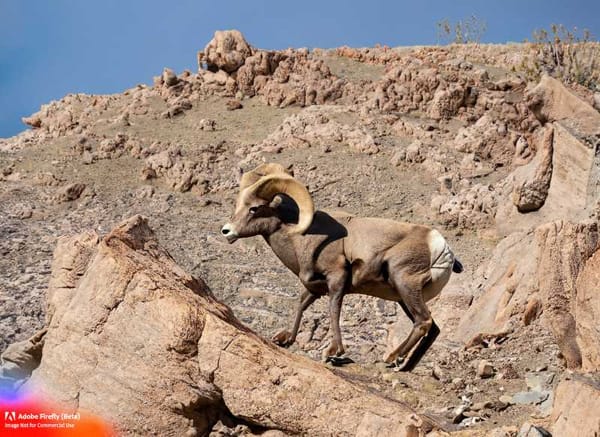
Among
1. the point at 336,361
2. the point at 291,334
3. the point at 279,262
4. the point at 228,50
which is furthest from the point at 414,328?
the point at 228,50

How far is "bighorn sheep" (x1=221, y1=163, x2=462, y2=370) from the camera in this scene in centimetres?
905

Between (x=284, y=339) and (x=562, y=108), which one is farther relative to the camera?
(x=562, y=108)

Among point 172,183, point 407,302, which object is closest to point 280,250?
point 407,302

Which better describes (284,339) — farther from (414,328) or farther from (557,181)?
(557,181)

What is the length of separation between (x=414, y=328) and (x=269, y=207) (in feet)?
6.88

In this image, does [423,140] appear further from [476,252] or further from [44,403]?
[44,403]

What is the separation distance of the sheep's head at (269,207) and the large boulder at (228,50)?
20285 mm

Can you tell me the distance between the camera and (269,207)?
953 centimetres

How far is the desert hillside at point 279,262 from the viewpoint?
5645mm

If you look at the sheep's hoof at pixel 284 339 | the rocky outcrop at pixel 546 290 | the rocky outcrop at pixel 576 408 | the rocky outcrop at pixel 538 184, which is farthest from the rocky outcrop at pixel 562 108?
the rocky outcrop at pixel 576 408

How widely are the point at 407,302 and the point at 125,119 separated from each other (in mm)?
20430

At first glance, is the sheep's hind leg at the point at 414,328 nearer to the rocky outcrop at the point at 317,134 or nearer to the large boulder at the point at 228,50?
the rocky outcrop at the point at 317,134

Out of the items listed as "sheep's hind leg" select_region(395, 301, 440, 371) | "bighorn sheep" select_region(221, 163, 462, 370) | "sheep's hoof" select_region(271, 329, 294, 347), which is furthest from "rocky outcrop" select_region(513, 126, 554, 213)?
"sheep's hoof" select_region(271, 329, 294, 347)

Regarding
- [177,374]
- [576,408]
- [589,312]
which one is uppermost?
[589,312]
